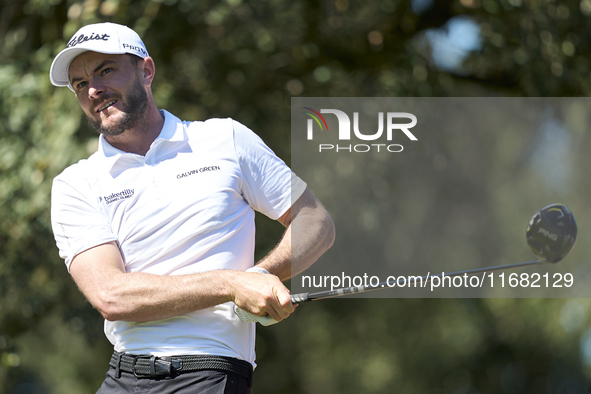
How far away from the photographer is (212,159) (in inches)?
112

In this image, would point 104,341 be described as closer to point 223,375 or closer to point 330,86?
point 330,86

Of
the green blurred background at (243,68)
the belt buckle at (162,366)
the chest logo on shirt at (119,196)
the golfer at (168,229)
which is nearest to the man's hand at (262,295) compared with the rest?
the golfer at (168,229)

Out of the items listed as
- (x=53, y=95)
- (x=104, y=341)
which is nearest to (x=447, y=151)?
(x=53, y=95)

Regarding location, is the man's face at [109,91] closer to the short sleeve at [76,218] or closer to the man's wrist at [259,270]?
the short sleeve at [76,218]

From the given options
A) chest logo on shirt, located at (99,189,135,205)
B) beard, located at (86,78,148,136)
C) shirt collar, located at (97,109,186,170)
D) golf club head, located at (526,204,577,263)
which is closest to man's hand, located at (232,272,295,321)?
chest logo on shirt, located at (99,189,135,205)

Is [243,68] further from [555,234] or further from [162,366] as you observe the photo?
A: [162,366]

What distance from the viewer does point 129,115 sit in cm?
301

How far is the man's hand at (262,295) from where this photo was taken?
2.47m

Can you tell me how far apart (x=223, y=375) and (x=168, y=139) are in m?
0.92

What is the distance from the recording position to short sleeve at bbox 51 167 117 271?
2.75 metres

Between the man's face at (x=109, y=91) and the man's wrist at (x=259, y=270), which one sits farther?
the man's face at (x=109, y=91)

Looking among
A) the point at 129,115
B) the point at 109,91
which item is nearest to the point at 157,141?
the point at 129,115

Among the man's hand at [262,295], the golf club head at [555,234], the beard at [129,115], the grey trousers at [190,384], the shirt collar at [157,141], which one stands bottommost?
the grey trousers at [190,384]

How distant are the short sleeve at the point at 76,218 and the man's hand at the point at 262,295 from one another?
0.54 meters
